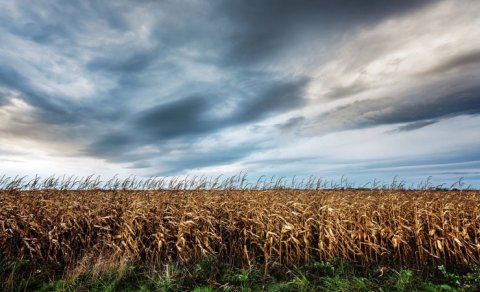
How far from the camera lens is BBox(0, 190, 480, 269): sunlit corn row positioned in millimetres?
12758

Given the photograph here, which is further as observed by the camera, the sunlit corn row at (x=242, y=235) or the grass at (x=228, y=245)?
the sunlit corn row at (x=242, y=235)

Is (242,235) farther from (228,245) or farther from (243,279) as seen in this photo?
(243,279)

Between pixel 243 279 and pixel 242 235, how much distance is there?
9.45ft

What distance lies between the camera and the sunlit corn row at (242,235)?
12758 mm

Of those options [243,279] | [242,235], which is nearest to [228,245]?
[242,235]

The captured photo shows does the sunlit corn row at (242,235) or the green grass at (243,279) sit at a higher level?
the sunlit corn row at (242,235)

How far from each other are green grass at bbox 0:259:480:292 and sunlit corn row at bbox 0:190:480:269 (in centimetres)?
76

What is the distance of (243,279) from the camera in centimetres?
1062

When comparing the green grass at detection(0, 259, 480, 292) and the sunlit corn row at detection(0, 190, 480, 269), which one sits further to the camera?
the sunlit corn row at detection(0, 190, 480, 269)

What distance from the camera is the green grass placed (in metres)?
10.1

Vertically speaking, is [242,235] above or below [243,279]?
above

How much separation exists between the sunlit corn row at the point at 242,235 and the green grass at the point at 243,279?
2.49 ft

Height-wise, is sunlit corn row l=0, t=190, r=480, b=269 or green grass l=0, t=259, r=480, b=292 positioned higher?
sunlit corn row l=0, t=190, r=480, b=269

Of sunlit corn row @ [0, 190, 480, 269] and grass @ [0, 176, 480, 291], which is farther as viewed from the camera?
sunlit corn row @ [0, 190, 480, 269]
